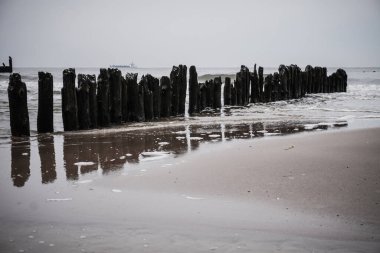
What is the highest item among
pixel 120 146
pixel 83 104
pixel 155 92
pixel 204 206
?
pixel 155 92

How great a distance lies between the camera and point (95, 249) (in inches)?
91.7

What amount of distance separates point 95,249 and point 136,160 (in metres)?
2.71

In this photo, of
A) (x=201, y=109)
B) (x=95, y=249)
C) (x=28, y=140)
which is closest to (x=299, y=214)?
(x=95, y=249)

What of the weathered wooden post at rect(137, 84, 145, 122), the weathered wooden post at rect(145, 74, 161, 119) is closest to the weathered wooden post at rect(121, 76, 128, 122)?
the weathered wooden post at rect(137, 84, 145, 122)

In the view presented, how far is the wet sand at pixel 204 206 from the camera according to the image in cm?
245

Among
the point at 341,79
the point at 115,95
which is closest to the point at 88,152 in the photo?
the point at 115,95

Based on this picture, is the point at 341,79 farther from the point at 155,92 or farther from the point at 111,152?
the point at 111,152

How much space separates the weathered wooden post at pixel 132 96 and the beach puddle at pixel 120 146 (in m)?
1.71

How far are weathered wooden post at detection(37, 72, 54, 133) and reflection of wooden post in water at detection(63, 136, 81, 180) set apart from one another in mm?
1172

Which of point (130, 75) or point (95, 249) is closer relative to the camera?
point (95, 249)

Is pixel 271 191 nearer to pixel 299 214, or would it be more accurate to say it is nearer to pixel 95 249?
pixel 299 214

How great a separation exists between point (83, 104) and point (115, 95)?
3.49 ft

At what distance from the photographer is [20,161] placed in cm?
504

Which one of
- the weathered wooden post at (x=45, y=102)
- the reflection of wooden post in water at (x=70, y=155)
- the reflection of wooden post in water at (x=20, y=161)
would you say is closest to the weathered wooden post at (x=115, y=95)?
the weathered wooden post at (x=45, y=102)
